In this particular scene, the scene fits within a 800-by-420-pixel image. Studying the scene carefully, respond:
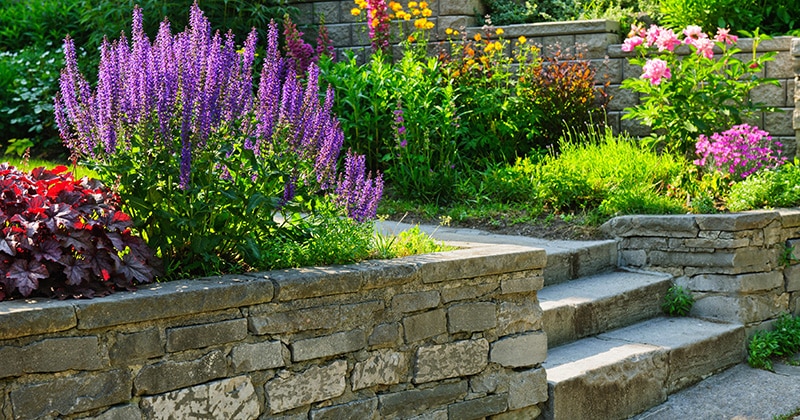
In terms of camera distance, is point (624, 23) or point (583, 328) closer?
point (583, 328)

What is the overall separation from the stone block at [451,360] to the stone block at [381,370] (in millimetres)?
74

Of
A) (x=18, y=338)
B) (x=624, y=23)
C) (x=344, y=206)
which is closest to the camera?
(x=18, y=338)

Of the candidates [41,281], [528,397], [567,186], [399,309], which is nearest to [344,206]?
[399,309]

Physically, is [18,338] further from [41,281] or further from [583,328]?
[583,328]

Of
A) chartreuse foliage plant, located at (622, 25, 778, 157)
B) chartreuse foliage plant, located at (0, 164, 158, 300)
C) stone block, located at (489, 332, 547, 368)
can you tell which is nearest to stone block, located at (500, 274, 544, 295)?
stone block, located at (489, 332, 547, 368)

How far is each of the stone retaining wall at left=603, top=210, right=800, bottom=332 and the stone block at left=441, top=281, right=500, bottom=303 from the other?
78.7 inches

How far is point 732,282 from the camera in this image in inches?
205

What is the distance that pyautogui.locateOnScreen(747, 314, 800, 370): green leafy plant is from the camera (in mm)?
5090

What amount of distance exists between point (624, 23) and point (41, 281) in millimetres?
5975

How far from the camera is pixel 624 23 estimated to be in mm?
7664

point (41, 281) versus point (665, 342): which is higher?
point (41, 281)

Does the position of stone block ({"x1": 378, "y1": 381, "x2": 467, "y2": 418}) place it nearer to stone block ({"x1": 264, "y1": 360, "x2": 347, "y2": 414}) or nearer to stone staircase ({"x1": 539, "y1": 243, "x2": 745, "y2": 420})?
stone block ({"x1": 264, "y1": 360, "x2": 347, "y2": 414})

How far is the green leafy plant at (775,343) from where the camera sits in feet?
16.7

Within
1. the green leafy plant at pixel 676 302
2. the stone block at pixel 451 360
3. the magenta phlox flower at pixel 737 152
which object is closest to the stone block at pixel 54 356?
the stone block at pixel 451 360
